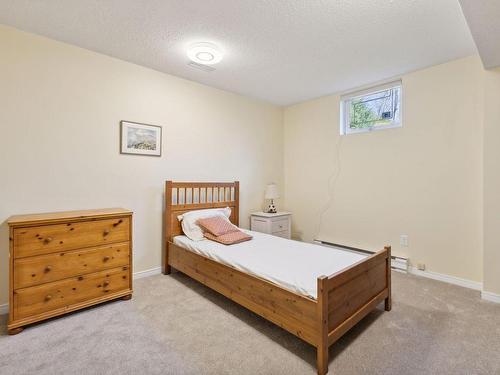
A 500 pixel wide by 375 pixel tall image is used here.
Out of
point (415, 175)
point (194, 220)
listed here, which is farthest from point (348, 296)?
point (415, 175)

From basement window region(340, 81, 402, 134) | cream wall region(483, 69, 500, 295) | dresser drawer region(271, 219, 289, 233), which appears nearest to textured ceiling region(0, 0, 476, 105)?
basement window region(340, 81, 402, 134)

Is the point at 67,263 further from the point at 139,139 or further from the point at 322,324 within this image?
the point at 322,324

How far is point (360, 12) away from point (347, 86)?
166cm

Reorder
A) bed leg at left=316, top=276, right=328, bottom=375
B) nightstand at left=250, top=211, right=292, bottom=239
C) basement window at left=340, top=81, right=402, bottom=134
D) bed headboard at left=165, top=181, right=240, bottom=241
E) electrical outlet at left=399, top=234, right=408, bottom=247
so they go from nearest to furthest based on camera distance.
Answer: bed leg at left=316, top=276, right=328, bottom=375 → bed headboard at left=165, top=181, right=240, bottom=241 → electrical outlet at left=399, top=234, right=408, bottom=247 → basement window at left=340, top=81, right=402, bottom=134 → nightstand at left=250, top=211, right=292, bottom=239

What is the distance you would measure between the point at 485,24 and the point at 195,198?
124 inches

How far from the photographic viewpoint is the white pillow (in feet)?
9.59

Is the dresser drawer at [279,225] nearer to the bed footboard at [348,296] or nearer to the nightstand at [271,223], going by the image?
the nightstand at [271,223]

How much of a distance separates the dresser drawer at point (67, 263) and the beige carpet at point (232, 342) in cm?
36

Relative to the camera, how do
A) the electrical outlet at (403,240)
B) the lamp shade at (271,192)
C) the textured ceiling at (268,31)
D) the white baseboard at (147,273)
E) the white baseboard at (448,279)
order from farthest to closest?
the lamp shade at (271,192)
the electrical outlet at (403,240)
the white baseboard at (147,273)
the white baseboard at (448,279)
the textured ceiling at (268,31)

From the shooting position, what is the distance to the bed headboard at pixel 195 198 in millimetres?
3080

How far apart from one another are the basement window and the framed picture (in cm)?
263

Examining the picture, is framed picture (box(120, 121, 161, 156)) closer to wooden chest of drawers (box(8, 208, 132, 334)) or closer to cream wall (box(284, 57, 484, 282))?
wooden chest of drawers (box(8, 208, 132, 334))

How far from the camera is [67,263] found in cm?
213

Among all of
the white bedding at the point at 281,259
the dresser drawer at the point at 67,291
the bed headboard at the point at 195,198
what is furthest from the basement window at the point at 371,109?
the dresser drawer at the point at 67,291
